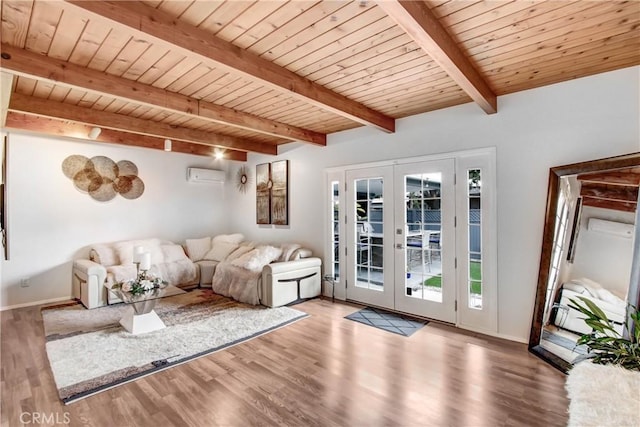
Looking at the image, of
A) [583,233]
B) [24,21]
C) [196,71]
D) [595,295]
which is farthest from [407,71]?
[24,21]

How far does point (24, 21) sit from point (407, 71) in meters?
2.66

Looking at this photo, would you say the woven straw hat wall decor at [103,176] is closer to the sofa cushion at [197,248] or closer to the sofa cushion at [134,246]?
the sofa cushion at [134,246]

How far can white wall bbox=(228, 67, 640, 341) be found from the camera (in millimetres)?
2602

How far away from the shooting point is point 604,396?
5.27 feet

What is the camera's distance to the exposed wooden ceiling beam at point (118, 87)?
2239 mm

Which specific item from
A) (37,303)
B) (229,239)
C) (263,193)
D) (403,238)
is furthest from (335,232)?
(37,303)

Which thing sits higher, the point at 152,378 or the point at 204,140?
the point at 204,140

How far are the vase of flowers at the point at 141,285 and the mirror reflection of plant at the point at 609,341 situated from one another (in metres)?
3.89

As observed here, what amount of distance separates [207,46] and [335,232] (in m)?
3.17

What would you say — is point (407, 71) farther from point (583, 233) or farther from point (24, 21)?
point (24, 21)

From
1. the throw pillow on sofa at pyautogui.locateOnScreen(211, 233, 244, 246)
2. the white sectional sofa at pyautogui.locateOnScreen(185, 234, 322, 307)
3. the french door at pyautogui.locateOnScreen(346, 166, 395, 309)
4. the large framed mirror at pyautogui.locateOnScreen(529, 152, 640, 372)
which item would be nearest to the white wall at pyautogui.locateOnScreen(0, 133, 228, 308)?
the throw pillow on sofa at pyautogui.locateOnScreen(211, 233, 244, 246)

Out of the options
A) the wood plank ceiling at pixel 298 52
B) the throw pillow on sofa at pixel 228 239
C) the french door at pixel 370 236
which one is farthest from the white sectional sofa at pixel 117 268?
the french door at pixel 370 236

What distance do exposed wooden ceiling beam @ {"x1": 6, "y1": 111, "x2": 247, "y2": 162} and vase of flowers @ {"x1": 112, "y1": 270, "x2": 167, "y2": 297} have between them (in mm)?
2377

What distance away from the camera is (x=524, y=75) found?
2693mm
